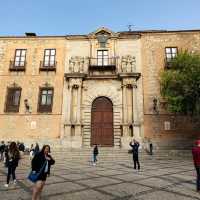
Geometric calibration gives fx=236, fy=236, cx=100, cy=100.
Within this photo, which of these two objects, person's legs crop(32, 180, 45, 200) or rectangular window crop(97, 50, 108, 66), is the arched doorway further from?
person's legs crop(32, 180, 45, 200)

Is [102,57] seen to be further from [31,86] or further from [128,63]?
[31,86]

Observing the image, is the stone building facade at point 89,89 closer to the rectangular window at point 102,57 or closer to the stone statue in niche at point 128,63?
the stone statue in niche at point 128,63

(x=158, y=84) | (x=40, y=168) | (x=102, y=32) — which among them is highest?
(x=102, y=32)

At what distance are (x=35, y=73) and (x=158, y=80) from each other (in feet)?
40.6

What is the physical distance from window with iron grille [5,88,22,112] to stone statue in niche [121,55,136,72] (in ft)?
34.9

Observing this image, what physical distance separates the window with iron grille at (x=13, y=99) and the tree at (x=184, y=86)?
46.5ft

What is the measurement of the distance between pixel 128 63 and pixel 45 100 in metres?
9.01

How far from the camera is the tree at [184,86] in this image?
17125 millimetres

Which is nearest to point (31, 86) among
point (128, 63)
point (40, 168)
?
point (128, 63)

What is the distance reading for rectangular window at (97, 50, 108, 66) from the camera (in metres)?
24.4

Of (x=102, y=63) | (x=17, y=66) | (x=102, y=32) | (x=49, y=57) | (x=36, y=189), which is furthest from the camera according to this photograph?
(x=102, y=32)

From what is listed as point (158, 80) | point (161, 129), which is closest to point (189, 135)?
point (161, 129)

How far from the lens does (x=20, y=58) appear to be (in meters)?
24.9

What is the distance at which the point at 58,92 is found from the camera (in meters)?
23.2
